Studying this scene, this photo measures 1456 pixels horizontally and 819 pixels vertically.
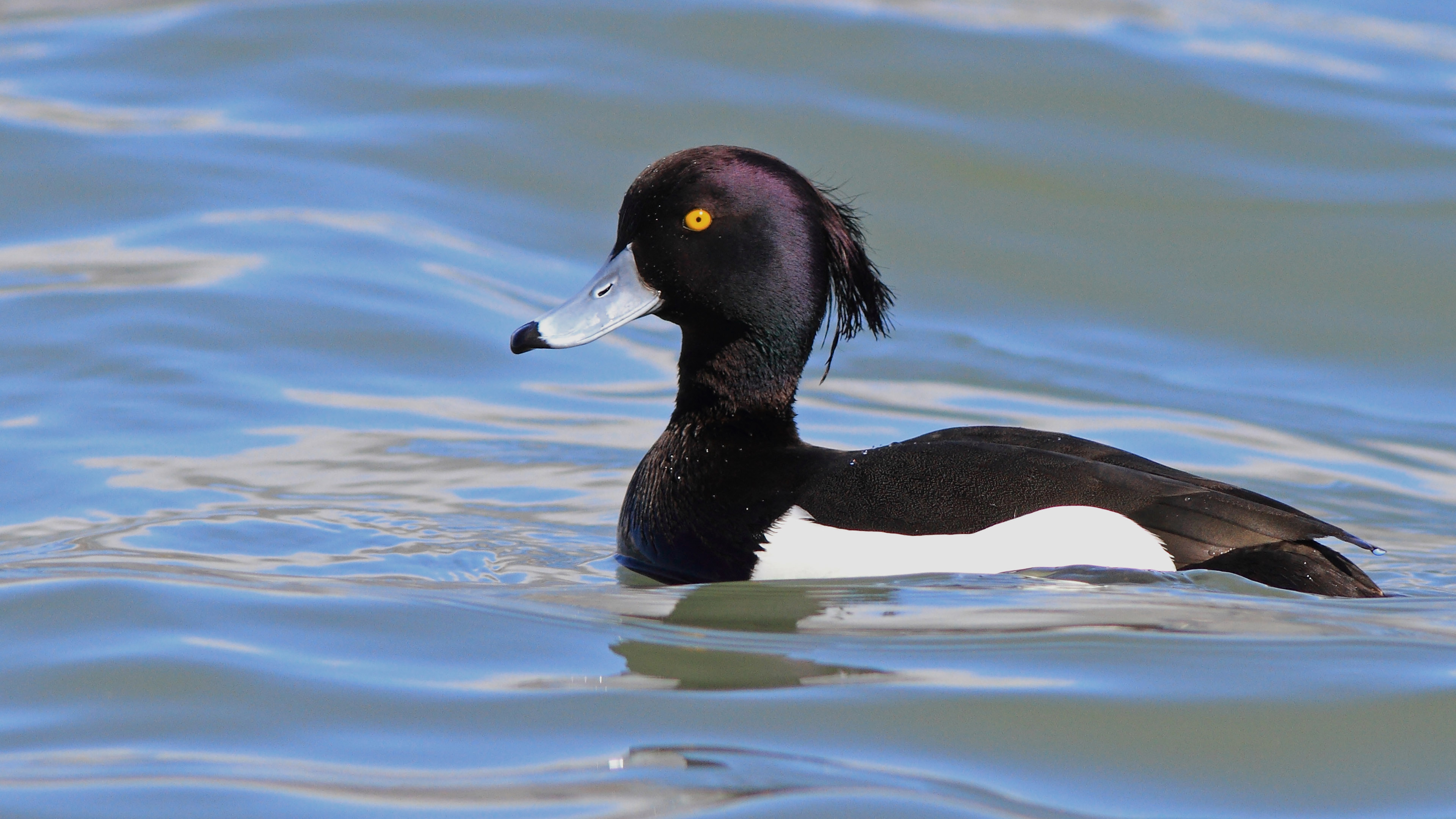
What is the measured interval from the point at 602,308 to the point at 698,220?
0.39m

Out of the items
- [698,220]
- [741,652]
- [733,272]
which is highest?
[698,220]

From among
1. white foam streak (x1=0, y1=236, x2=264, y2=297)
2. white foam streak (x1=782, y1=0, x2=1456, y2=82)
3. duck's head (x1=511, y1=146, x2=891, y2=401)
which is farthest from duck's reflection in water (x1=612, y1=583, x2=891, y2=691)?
white foam streak (x1=782, y1=0, x2=1456, y2=82)

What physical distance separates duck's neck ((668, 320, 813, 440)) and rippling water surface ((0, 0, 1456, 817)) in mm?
560

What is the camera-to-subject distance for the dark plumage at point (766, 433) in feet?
15.0

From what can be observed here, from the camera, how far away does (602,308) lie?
5.17m

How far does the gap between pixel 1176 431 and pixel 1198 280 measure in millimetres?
1915

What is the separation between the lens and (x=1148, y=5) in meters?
12.3

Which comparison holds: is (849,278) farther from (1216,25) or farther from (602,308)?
(1216,25)

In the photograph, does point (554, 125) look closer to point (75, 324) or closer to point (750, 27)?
point (750, 27)

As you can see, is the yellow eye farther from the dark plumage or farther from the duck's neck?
the duck's neck

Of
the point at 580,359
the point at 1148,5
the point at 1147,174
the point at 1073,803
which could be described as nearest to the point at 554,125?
the point at 580,359

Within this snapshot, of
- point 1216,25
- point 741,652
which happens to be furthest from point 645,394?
point 1216,25

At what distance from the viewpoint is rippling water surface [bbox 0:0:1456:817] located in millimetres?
3635

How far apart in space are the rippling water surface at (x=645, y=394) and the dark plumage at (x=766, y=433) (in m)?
0.18
